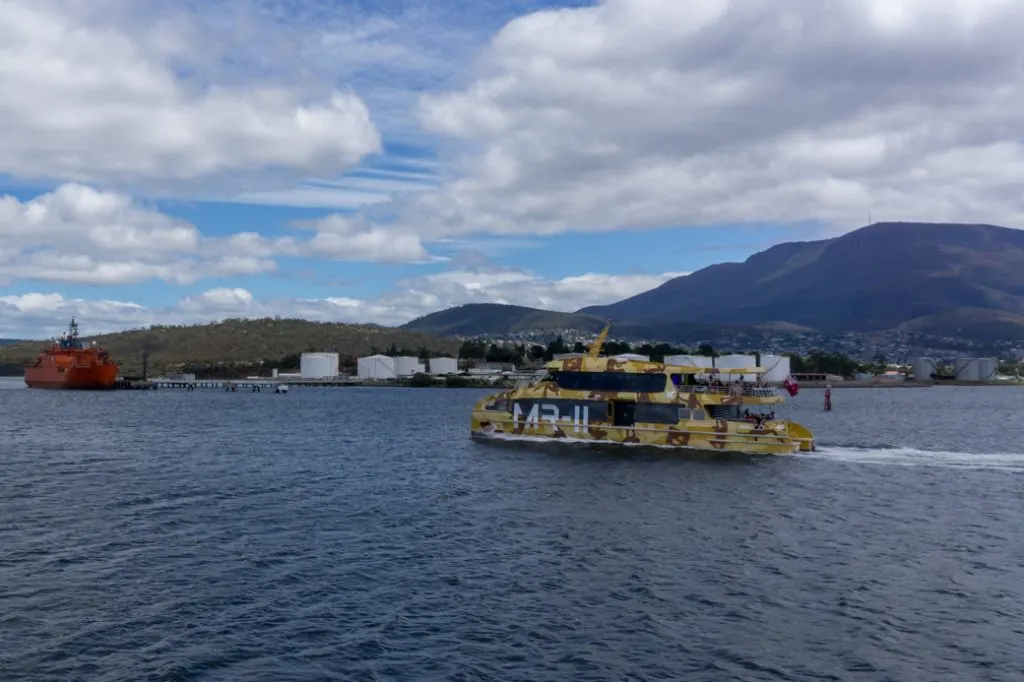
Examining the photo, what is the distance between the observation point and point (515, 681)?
679 inches

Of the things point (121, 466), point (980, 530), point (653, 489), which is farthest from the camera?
point (121, 466)

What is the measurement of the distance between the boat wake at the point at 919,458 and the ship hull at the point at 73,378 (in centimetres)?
13045

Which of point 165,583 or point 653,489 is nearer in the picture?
point 165,583

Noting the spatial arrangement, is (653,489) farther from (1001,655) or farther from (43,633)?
(43,633)

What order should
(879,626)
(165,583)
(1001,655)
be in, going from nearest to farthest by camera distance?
(1001,655)
(879,626)
(165,583)

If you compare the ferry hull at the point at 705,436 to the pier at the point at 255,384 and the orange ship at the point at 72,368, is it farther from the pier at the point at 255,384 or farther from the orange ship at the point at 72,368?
the orange ship at the point at 72,368

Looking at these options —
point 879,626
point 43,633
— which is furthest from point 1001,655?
point 43,633

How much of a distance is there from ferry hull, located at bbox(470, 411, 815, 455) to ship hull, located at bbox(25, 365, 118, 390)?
117 meters

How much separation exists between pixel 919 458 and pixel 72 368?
448 feet

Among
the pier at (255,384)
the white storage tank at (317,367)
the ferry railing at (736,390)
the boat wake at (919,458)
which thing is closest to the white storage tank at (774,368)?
the pier at (255,384)

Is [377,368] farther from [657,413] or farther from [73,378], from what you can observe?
[657,413]

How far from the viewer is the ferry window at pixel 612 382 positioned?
174 ft

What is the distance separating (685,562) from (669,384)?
26.9 meters

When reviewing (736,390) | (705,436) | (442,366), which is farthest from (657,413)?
(442,366)
